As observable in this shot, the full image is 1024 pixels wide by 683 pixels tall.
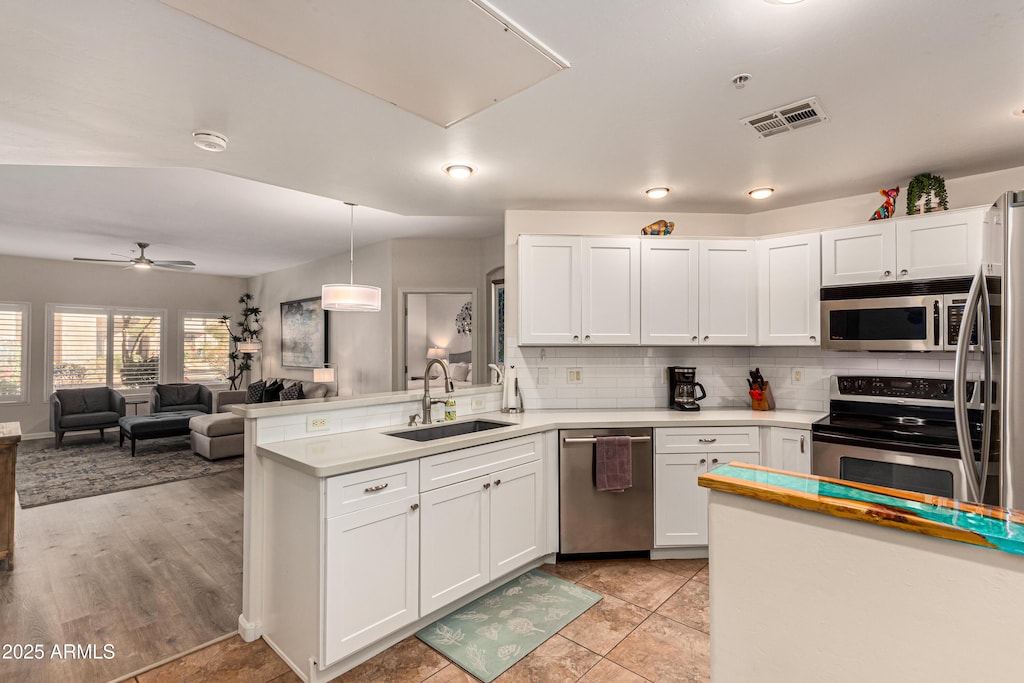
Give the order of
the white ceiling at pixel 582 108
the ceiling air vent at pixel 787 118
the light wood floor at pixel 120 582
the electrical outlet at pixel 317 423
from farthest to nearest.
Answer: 1. the electrical outlet at pixel 317 423
2. the light wood floor at pixel 120 582
3. the ceiling air vent at pixel 787 118
4. the white ceiling at pixel 582 108

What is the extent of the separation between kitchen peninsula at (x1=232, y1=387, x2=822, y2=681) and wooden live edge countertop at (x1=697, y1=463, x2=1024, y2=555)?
1.45 metres

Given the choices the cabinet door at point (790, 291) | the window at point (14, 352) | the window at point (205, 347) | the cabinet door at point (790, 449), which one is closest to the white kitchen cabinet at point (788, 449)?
the cabinet door at point (790, 449)

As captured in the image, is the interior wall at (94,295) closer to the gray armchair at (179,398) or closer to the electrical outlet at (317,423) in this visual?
the gray armchair at (179,398)

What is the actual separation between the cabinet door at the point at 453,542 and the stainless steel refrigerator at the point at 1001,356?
2.08m

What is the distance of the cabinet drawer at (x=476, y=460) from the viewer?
239 centimetres

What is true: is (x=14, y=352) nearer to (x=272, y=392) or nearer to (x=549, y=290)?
(x=272, y=392)

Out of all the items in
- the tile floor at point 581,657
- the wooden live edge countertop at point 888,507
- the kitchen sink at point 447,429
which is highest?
the wooden live edge countertop at point 888,507

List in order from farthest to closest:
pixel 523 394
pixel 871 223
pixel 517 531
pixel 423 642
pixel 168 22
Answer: pixel 523 394
pixel 871 223
pixel 517 531
pixel 423 642
pixel 168 22

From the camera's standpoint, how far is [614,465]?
3107mm

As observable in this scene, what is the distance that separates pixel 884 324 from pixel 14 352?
33.4 ft

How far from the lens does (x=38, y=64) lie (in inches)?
70.1

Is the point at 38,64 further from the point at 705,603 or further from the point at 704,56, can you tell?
the point at 705,603

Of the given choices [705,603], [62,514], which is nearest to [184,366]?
[62,514]

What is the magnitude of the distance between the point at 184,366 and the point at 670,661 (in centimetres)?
909
